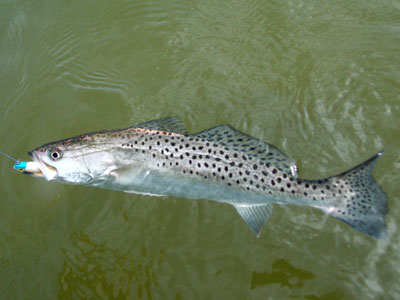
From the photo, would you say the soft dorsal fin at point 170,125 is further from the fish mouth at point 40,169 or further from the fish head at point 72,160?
the fish mouth at point 40,169

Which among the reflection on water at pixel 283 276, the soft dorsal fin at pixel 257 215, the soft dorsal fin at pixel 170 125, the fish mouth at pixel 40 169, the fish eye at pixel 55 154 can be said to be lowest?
the reflection on water at pixel 283 276

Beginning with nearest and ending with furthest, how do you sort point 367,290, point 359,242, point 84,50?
point 367,290 → point 359,242 → point 84,50

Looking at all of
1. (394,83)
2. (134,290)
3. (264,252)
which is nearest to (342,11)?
(394,83)

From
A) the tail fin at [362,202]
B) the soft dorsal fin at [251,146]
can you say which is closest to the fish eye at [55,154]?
the soft dorsal fin at [251,146]

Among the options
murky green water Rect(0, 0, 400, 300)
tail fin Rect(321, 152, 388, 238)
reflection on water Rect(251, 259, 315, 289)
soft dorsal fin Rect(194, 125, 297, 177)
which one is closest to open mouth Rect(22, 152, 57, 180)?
murky green water Rect(0, 0, 400, 300)

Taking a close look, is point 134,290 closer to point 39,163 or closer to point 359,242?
point 39,163

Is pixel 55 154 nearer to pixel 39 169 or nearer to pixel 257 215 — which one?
pixel 39 169

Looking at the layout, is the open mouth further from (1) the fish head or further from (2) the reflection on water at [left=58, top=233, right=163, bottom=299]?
(2) the reflection on water at [left=58, top=233, right=163, bottom=299]

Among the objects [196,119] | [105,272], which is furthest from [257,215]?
[196,119]
